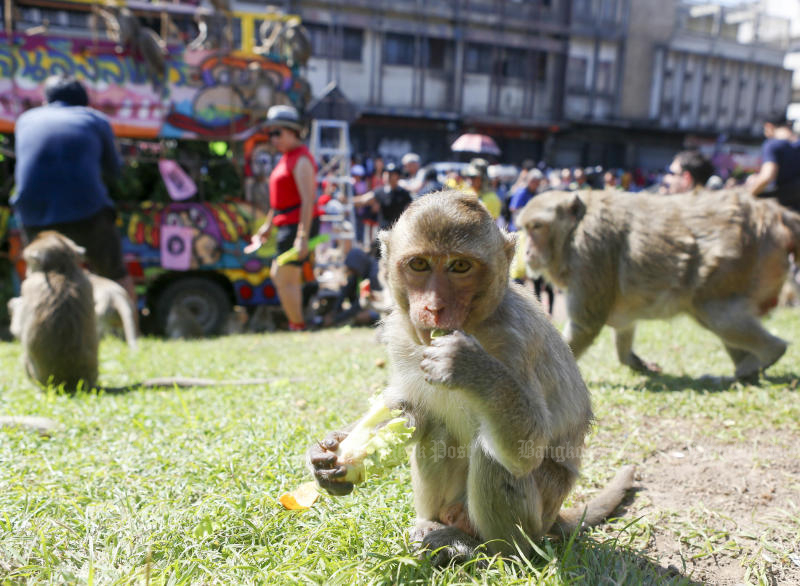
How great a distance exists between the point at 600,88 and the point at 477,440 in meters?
31.2

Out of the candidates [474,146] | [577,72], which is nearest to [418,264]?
[474,146]

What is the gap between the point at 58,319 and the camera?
4262 millimetres

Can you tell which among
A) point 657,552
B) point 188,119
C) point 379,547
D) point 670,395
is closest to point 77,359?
point 379,547

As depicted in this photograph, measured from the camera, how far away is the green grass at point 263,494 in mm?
2115

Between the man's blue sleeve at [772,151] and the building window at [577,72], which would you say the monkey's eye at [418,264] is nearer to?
the man's blue sleeve at [772,151]

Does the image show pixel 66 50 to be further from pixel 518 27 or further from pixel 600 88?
pixel 600 88

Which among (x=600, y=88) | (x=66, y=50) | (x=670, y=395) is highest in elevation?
(x=600, y=88)

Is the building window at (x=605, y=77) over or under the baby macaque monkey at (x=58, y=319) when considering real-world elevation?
over

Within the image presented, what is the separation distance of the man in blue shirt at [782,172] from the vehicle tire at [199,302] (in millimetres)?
6234

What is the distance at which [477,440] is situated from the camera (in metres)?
2.14

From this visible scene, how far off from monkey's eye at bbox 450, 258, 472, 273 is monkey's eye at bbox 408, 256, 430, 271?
0.08m

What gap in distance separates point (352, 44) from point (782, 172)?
68.2 ft

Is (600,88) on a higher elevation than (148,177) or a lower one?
higher

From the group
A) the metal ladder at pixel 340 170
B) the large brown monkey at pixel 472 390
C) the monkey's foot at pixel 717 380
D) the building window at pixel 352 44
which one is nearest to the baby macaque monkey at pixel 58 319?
the large brown monkey at pixel 472 390
